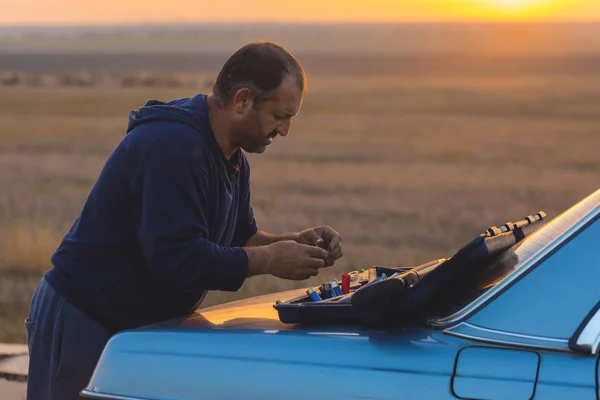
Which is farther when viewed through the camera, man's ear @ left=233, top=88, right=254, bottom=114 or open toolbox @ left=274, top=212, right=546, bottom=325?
man's ear @ left=233, top=88, right=254, bottom=114

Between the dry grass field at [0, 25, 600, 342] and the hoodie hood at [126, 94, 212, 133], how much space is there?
135 inches

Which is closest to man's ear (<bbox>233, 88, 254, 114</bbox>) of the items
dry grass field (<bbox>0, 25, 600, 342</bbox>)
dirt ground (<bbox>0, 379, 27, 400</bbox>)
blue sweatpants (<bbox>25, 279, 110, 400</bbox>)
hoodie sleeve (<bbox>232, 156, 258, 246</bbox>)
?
hoodie sleeve (<bbox>232, 156, 258, 246</bbox>)

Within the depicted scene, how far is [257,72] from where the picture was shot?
9.68 ft

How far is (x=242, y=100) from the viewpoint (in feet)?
9.78

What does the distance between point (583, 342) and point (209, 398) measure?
2.72ft

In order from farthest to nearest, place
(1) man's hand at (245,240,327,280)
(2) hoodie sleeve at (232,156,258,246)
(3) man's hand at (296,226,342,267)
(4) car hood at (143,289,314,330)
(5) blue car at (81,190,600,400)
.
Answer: (2) hoodie sleeve at (232,156,258,246), (3) man's hand at (296,226,342,267), (1) man's hand at (245,240,327,280), (4) car hood at (143,289,314,330), (5) blue car at (81,190,600,400)

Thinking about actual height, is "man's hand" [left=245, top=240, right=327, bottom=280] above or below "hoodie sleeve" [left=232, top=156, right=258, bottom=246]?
below

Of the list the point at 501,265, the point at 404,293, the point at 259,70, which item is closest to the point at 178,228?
the point at 259,70

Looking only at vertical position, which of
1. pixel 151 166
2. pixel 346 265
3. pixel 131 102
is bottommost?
pixel 346 265

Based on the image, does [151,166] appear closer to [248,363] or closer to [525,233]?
[248,363]

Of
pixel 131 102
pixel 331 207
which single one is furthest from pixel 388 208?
pixel 131 102

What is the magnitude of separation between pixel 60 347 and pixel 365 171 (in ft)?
39.5

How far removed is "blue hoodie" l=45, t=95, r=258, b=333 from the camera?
2807 millimetres

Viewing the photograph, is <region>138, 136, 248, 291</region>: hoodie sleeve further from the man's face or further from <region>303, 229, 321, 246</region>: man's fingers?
<region>303, 229, 321, 246</region>: man's fingers
